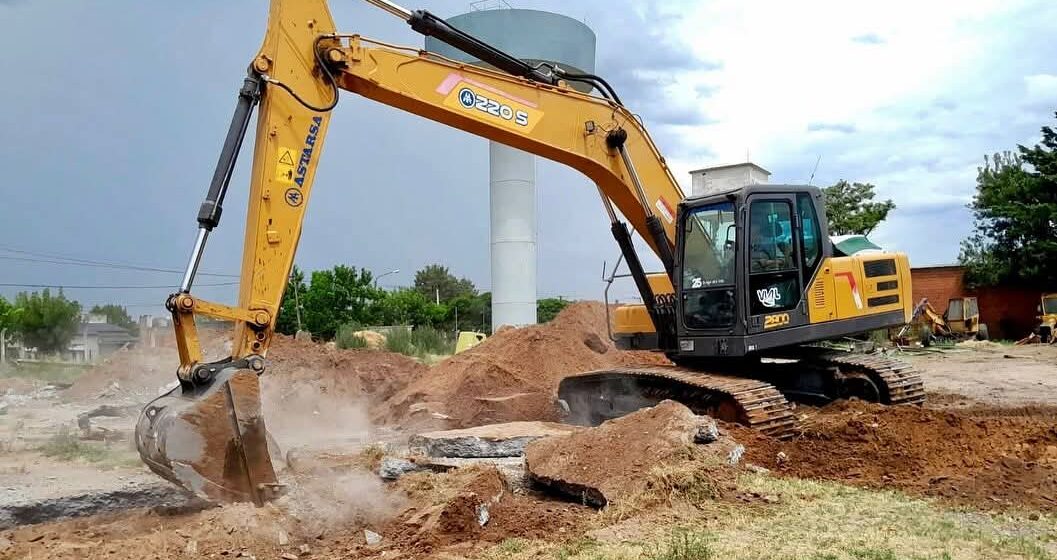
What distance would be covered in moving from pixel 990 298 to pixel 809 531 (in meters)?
30.8

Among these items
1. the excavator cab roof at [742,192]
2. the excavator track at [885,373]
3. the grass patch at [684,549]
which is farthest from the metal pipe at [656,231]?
the grass patch at [684,549]

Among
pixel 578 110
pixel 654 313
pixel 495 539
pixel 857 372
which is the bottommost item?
pixel 495 539

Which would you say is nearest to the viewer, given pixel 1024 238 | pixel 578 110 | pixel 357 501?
pixel 357 501

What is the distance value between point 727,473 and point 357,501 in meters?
2.83

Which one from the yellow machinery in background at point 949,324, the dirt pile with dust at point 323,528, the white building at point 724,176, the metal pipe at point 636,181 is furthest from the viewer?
the yellow machinery in background at point 949,324

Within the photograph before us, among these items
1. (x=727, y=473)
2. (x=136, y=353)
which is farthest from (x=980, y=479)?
(x=136, y=353)

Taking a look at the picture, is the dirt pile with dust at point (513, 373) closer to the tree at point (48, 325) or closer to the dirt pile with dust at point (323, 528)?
the dirt pile with dust at point (323, 528)

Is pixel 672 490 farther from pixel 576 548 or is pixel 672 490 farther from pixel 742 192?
pixel 742 192

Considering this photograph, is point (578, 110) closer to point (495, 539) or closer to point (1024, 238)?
point (495, 539)

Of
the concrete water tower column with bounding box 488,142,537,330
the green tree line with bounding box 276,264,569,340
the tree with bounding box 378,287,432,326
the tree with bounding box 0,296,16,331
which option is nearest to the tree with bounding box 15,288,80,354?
the tree with bounding box 0,296,16,331

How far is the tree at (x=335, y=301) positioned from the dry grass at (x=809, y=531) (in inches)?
1099

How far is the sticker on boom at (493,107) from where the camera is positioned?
7.62 m

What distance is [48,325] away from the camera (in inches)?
1184

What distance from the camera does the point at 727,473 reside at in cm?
635
